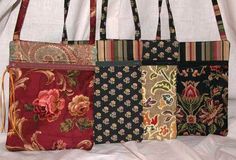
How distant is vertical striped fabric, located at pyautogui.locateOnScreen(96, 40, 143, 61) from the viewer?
994 millimetres

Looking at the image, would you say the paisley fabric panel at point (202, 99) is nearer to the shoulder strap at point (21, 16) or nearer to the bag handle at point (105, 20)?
the bag handle at point (105, 20)

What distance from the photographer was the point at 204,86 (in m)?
1.04

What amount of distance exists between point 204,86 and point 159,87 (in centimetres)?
15

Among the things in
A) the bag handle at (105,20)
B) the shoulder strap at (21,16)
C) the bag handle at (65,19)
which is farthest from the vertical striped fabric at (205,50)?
the shoulder strap at (21,16)

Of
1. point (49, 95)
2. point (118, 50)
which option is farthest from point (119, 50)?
point (49, 95)

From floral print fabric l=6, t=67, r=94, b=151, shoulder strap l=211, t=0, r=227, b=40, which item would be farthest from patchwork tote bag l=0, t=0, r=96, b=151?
shoulder strap l=211, t=0, r=227, b=40

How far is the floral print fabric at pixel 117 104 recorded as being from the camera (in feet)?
3.26

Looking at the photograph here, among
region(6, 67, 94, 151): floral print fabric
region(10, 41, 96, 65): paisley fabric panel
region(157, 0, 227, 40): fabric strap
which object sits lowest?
region(6, 67, 94, 151): floral print fabric

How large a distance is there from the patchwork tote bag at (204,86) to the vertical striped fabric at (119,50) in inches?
5.8

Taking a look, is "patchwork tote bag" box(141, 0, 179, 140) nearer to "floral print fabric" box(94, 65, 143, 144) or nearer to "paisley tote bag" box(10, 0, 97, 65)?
"floral print fabric" box(94, 65, 143, 144)

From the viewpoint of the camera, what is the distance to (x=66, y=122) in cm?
96

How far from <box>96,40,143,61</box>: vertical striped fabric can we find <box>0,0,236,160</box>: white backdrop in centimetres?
9

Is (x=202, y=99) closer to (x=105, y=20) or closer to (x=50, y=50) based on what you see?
(x=105, y=20)

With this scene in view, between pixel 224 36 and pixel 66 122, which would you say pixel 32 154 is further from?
pixel 224 36
